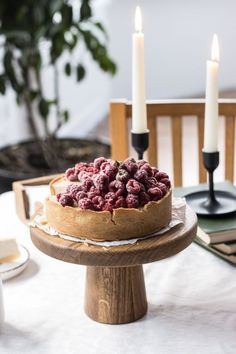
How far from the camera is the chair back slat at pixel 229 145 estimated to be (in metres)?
1.79

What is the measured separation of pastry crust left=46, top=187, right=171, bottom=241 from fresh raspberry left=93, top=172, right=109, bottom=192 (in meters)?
0.05

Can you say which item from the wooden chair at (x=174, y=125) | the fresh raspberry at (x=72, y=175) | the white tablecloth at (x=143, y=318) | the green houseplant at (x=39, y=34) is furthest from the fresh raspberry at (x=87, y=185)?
the green houseplant at (x=39, y=34)

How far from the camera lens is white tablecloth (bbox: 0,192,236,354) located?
1.01 metres

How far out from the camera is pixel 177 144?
183 centimetres

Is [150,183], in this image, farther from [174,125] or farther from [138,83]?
[174,125]

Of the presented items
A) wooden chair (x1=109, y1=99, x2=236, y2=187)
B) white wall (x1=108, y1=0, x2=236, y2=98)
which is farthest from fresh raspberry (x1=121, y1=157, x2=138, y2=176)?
white wall (x1=108, y1=0, x2=236, y2=98)

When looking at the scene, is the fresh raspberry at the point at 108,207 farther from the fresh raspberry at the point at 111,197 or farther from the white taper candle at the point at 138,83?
the white taper candle at the point at 138,83

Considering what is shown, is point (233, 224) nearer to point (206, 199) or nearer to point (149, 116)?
point (206, 199)

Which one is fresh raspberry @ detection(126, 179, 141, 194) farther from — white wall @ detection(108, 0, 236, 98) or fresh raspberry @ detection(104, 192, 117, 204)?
white wall @ detection(108, 0, 236, 98)

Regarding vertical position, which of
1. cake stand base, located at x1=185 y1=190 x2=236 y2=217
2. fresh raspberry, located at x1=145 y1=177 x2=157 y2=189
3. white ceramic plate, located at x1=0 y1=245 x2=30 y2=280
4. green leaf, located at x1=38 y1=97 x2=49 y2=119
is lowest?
white ceramic plate, located at x1=0 y1=245 x2=30 y2=280

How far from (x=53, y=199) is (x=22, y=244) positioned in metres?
0.37

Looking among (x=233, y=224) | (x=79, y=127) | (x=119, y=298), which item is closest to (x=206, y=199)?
(x=233, y=224)

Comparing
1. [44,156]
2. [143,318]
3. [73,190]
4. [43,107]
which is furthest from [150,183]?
[44,156]

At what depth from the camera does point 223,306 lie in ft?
3.67
